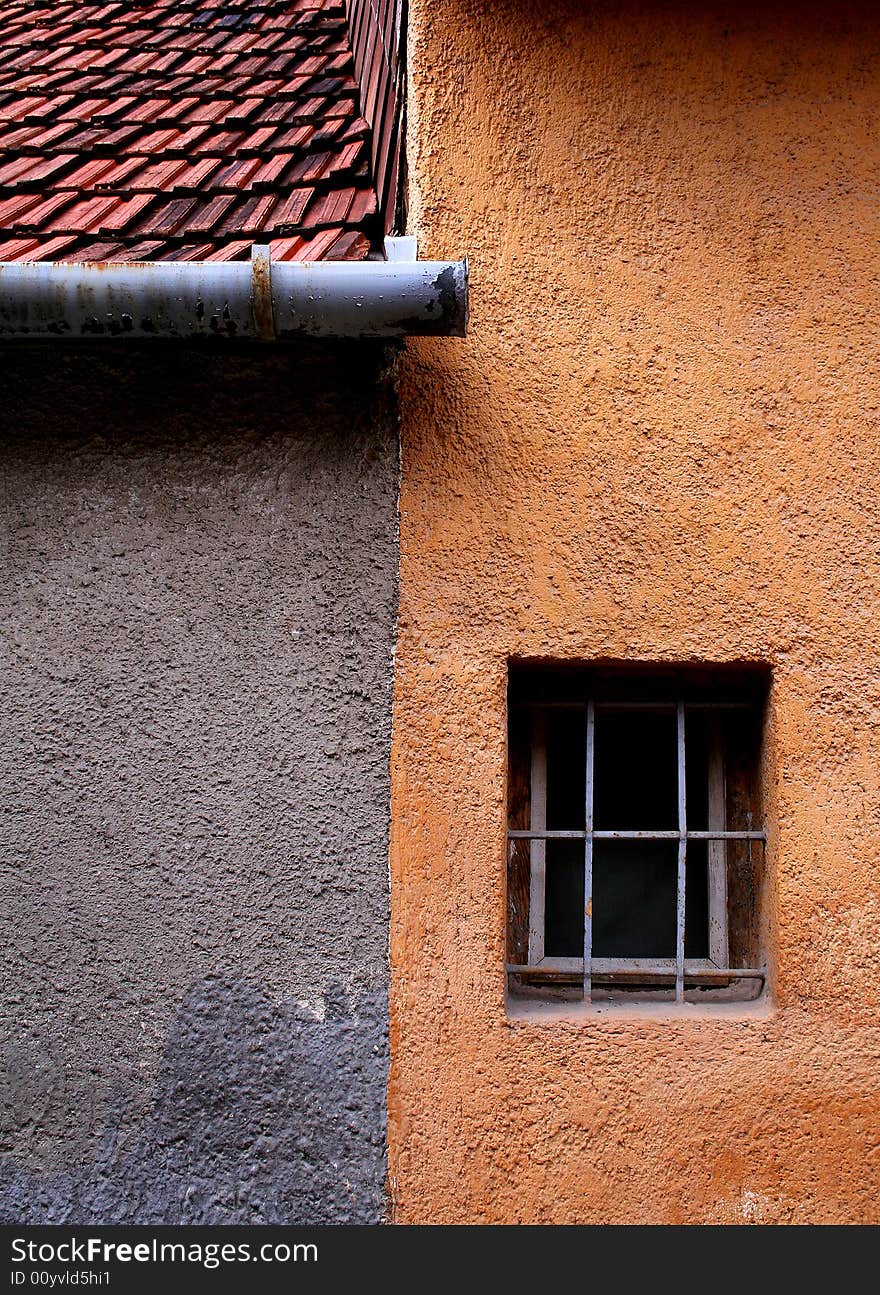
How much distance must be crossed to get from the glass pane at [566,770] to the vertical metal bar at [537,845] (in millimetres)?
31

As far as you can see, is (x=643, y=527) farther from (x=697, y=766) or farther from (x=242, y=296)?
(x=242, y=296)

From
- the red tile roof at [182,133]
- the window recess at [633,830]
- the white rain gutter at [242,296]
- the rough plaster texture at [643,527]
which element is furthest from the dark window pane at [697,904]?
the red tile roof at [182,133]

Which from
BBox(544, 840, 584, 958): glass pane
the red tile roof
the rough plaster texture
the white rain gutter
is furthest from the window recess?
the red tile roof

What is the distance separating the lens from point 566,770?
2.45m

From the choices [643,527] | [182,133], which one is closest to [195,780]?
[643,527]

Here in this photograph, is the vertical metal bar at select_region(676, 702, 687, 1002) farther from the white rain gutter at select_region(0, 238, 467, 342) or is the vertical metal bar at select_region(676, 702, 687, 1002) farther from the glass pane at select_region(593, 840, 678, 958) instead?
the white rain gutter at select_region(0, 238, 467, 342)

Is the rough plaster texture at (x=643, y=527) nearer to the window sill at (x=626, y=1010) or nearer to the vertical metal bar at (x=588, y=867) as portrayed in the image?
the window sill at (x=626, y=1010)

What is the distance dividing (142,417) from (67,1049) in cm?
154

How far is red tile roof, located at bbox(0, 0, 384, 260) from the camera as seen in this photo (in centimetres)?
229

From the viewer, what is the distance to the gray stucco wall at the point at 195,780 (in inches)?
82.4

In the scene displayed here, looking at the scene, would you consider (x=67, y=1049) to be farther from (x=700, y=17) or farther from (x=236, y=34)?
(x=236, y=34)

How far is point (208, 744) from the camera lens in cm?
220

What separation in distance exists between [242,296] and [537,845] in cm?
153

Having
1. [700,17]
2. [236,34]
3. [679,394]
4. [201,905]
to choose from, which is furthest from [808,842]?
[236,34]
